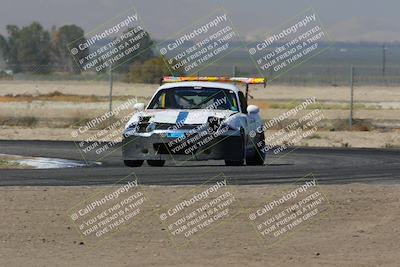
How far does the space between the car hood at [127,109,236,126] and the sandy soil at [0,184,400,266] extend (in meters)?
3.84

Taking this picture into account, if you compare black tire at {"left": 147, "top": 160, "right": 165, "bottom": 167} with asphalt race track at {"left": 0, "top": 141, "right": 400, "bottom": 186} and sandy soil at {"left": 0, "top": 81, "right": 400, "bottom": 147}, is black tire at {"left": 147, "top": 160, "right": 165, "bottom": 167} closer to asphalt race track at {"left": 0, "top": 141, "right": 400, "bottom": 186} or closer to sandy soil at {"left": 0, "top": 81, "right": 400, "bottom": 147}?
asphalt race track at {"left": 0, "top": 141, "right": 400, "bottom": 186}

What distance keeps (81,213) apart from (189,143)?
214 inches

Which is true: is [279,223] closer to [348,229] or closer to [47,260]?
[348,229]

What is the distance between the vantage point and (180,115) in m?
19.0

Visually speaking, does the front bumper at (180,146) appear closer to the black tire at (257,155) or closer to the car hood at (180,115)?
the car hood at (180,115)

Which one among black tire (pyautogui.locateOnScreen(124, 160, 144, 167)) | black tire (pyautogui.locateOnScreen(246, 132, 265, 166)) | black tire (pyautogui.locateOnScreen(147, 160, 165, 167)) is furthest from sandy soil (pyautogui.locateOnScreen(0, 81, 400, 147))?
black tire (pyautogui.locateOnScreen(124, 160, 144, 167))

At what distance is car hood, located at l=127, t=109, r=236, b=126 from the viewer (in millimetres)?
18830

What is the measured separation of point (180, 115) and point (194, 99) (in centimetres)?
119

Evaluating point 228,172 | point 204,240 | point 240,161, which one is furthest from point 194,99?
point 204,240

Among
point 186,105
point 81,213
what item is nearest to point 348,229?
point 81,213

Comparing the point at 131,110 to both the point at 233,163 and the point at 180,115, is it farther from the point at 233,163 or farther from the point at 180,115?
the point at 180,115

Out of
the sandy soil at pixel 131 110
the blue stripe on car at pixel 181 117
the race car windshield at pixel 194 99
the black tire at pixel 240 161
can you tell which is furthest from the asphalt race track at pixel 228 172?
the sandy soil at pixel 131 110

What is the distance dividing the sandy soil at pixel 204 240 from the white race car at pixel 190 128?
142 inches

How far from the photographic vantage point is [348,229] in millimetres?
12844
